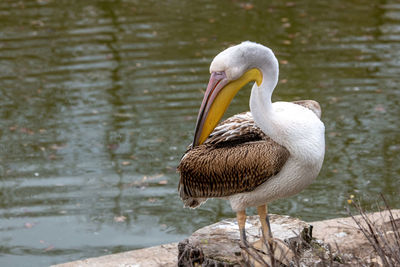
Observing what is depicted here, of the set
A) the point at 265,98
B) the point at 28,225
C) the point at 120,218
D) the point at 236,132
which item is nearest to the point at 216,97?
the point at 265,98

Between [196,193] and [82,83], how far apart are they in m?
5.68

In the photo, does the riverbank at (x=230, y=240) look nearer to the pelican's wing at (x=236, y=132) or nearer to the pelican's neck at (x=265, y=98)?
the pelican's wing at (x=236, y=132)

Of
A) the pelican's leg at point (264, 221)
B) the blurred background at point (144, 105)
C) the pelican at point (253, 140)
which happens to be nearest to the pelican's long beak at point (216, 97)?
the pelican at point (253, 140)

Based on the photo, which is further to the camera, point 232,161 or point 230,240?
point 230,240

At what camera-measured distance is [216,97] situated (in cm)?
473

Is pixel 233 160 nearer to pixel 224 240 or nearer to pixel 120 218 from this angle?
pixel 224 240

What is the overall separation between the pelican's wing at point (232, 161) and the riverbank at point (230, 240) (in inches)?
16.7

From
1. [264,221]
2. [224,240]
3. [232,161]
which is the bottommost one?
[224,240]

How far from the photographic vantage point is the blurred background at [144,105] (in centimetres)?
730

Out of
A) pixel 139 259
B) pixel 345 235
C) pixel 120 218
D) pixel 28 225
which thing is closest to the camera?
pixel 139 259

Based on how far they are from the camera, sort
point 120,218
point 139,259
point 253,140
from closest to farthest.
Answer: point 253,140 → point 139,259 → point 120,218

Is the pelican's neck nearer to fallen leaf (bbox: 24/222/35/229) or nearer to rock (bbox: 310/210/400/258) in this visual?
rock (bbox: 310/210/400/258)

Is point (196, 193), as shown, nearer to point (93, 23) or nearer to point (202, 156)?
point (202, 156)

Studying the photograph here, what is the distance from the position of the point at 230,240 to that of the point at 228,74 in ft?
5.13
